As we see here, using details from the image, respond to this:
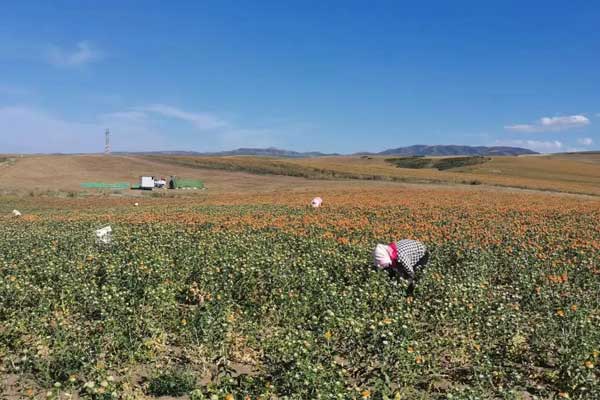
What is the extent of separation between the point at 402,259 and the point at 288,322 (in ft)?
10.00

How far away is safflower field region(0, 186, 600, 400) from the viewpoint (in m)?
6.29

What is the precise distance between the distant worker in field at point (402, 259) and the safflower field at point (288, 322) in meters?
0.36

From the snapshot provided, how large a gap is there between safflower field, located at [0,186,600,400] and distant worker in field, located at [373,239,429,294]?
1.17ft

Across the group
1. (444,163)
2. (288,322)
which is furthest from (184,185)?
(444,163)

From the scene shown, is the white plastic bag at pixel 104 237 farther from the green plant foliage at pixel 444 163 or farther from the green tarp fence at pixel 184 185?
the green plant foliage at pixel 444 163

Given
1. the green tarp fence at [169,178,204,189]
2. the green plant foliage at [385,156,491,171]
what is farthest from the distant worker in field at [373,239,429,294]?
the green plant foliage at [385,156,491,171]

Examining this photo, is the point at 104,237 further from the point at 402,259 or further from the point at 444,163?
the point at 444,163

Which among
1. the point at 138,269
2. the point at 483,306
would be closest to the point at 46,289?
the point at 138,269

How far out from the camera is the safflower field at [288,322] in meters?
6.29

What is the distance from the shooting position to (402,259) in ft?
33.5

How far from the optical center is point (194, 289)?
10211 millimetres

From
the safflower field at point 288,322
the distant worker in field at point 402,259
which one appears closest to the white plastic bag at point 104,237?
the safflower field at point 288,322

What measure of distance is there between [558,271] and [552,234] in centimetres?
599

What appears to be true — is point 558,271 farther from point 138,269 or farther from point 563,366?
point 138,269
